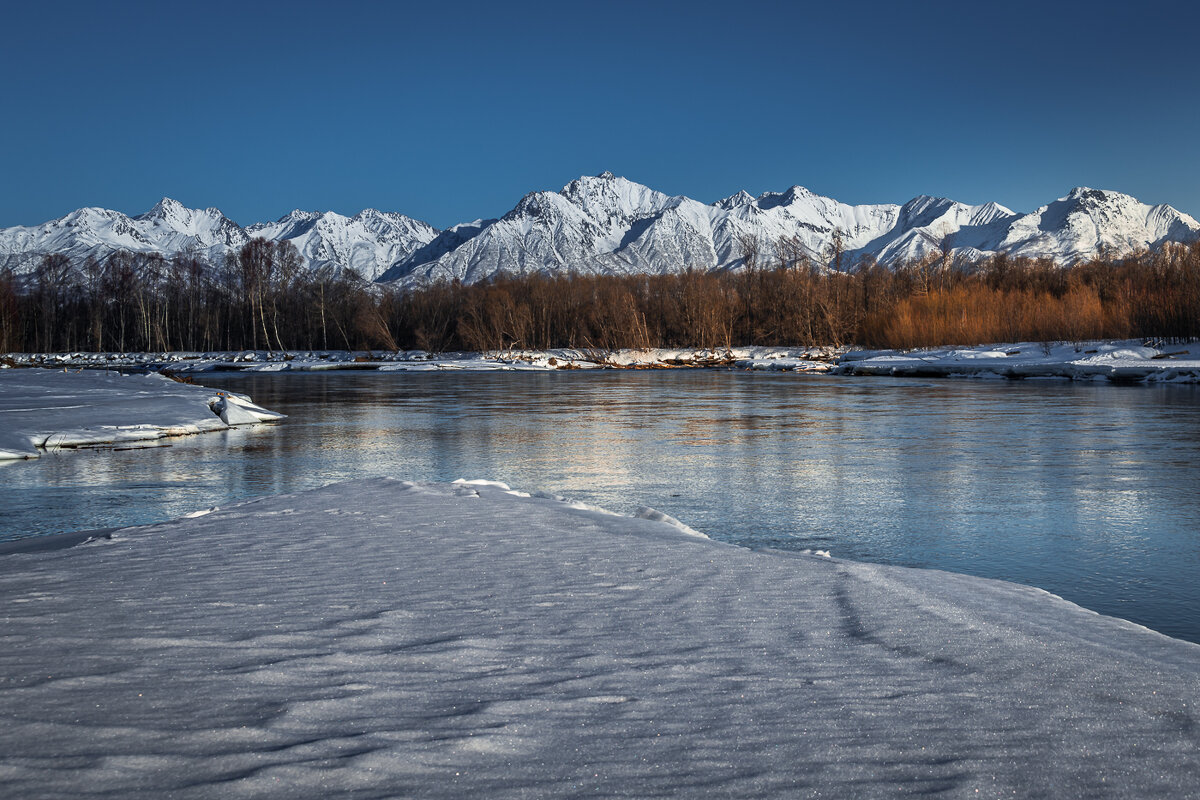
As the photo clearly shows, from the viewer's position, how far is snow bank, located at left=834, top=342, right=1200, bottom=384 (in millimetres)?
28250

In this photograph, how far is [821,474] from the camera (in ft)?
31.9

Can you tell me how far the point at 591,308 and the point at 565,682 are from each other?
3080 inches

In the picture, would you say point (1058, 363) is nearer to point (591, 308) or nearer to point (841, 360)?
point (841, 360)

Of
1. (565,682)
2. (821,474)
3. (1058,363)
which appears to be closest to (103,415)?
(821,474)

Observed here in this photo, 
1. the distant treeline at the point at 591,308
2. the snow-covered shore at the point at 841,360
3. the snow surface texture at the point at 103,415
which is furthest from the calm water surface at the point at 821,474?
the distant treeline at the point at 591,308

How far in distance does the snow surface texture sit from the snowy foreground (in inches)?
384

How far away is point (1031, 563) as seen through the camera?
220 inches

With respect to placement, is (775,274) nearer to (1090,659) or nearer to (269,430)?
(269,430)

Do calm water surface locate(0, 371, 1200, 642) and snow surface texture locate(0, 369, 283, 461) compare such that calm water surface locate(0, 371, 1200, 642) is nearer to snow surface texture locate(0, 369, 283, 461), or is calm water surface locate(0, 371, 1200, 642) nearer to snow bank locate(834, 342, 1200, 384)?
snow surface texture locate(0, 369, 283, 461)

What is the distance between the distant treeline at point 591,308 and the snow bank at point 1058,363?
395 centimetres

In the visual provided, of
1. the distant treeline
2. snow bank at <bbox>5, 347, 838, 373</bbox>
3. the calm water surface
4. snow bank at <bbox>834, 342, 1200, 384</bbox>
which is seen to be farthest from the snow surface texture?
the distant treeline

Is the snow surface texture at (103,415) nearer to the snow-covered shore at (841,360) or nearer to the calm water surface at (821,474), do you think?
the calm water surface at (821,474)

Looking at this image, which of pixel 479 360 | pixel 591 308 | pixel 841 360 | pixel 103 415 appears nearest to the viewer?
pixel 103 415

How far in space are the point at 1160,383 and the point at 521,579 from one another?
2960 centimetres
